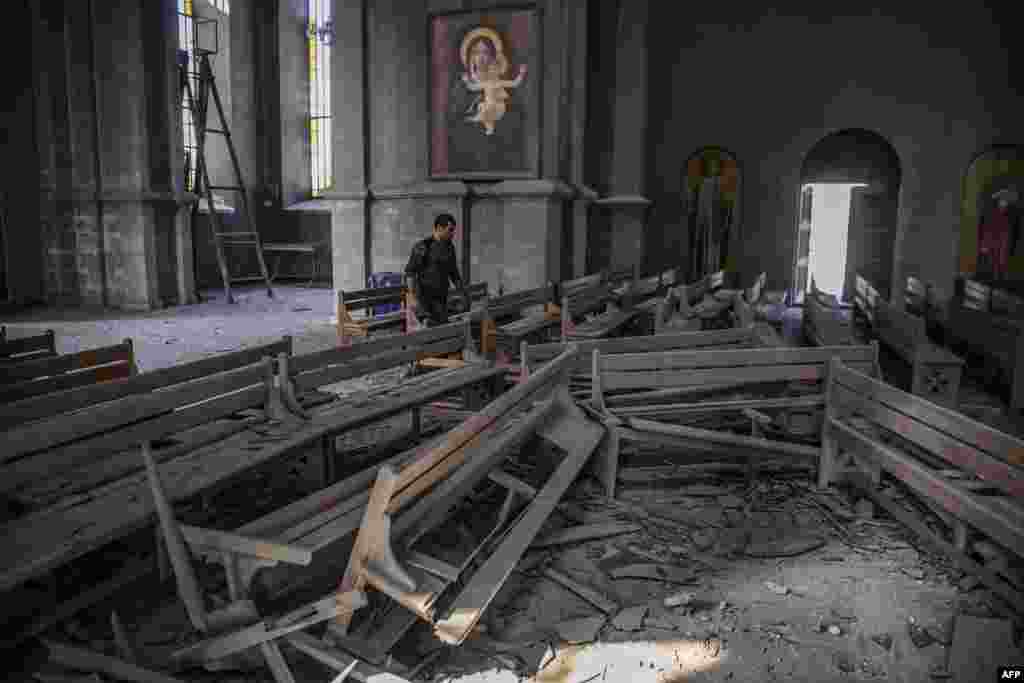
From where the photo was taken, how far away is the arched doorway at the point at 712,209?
17.2m

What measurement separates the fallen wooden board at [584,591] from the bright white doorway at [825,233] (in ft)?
49.9

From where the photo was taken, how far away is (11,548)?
2930mm

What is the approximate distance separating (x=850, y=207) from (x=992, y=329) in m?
9.18

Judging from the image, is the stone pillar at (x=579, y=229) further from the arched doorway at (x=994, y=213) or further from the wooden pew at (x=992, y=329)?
the arched doorway at (x=994, y=213)

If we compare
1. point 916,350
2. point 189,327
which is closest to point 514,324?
point 916,350

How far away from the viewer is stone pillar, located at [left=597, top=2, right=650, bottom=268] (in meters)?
14.9

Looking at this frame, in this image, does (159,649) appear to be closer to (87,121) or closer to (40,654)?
(40,654)

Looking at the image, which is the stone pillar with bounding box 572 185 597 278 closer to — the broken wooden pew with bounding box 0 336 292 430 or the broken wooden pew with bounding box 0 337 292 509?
the broken wooden pew with bounding box 0 336 292 430

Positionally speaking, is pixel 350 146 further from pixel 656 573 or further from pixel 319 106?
pixel 319 106

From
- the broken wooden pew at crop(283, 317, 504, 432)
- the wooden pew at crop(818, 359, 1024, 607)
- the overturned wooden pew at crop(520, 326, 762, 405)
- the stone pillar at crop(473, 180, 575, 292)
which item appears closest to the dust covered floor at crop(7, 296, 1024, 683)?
the wooden pew at crop(818, 359, 1024, 607)

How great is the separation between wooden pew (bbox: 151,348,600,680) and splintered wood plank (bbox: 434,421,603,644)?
0.14 m

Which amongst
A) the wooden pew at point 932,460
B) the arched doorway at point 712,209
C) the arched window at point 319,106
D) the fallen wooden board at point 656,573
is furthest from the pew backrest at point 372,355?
the arched window at point 319,106

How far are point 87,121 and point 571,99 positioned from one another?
9.59m

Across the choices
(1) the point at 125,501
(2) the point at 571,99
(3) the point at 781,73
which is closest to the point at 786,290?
(3) the point at 781,73
